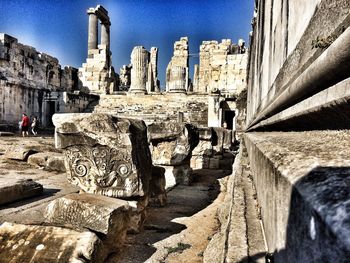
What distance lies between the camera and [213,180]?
8.07 m

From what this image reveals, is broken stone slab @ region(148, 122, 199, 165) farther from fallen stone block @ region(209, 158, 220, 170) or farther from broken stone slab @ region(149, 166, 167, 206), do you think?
fallen stone block @ region(209, 158, 220, 170)

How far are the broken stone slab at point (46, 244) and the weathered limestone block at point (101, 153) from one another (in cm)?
122

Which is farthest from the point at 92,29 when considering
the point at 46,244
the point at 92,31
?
the point at 46,244

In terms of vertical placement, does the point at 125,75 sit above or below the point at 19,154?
above

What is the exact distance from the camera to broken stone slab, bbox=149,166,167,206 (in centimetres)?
496

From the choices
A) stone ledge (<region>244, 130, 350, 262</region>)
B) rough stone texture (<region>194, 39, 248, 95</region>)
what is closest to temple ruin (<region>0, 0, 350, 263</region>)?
stone ledge (<region>244, 130, 350, 262</region>)

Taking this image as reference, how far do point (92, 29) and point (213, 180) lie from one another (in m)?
25.1

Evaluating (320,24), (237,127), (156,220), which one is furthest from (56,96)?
(320,24)

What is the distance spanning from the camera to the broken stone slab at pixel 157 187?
4965 millimetres

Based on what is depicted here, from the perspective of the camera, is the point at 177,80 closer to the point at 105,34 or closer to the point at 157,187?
the point at 105,34

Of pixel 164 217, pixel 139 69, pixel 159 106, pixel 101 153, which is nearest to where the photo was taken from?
pixel 101 153

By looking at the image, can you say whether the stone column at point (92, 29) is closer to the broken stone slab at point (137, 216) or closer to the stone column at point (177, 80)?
the stone column at point (177, 80)

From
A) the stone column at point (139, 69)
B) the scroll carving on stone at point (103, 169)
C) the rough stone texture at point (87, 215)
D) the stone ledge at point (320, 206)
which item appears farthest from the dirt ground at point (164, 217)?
the stone column at point (139, 69)

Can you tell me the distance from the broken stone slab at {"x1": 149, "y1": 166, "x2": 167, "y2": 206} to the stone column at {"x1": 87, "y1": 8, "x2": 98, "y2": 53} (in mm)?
26897
